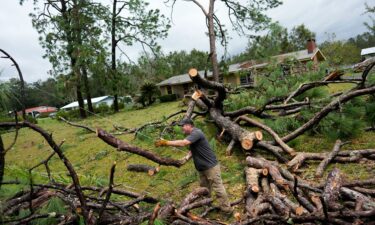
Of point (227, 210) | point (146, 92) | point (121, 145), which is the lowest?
point (227, 210)

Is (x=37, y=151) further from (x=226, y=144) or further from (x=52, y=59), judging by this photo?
(x=52, y=59)

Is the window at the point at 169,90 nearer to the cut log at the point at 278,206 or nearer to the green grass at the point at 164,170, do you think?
the green grass at the point at 164,170

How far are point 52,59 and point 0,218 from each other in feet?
72.0

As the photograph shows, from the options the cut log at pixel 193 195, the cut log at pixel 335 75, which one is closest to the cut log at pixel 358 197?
the cut log at pixel 193 195

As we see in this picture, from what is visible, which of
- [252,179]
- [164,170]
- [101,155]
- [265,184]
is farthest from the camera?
[101,155]

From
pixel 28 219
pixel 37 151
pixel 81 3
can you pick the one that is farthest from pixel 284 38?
pixel 28 219

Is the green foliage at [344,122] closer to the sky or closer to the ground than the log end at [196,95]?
closer to the ground

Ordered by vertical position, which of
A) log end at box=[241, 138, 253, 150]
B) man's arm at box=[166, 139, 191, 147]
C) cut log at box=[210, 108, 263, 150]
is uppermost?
man's arm at box=[166, 139, 191, 147]

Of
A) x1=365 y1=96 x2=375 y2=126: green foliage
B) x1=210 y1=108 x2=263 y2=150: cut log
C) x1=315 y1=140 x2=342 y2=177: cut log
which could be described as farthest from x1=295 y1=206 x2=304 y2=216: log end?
x1=365 y1=96 x2=375 y2=126: green foliage

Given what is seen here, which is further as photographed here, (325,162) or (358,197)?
(325,162)

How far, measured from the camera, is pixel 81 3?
69.3 ft

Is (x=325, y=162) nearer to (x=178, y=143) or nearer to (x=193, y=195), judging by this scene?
(x=193, y=195)

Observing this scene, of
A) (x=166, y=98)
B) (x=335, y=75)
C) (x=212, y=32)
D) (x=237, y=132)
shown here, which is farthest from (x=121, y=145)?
(x=166, y=98)

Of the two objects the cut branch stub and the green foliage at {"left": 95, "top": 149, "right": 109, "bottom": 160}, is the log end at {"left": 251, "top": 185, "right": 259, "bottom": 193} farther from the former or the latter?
the green foliage at {"left": 95, "top": 149, "right": 109, "bottom": 160}
